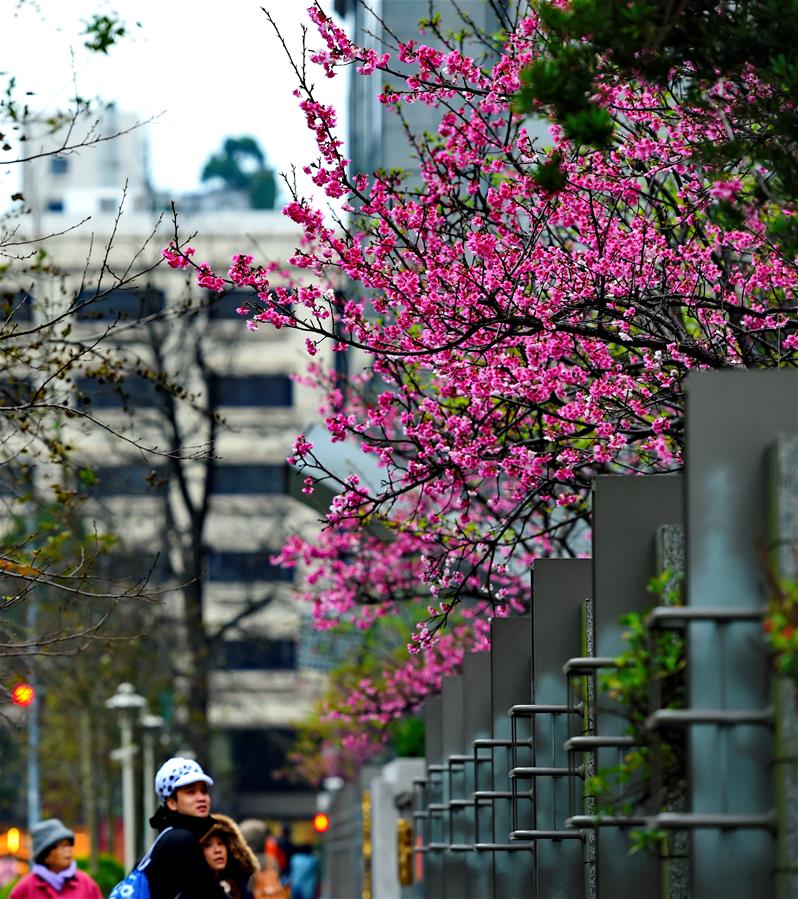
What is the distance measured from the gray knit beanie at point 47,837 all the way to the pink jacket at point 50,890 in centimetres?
15

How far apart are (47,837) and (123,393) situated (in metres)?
2.89

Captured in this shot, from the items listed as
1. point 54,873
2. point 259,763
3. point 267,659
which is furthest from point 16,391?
point 259,763

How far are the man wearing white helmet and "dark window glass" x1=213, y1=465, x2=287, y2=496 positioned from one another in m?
73.8

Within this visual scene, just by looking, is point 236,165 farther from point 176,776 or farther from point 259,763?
point 176,776

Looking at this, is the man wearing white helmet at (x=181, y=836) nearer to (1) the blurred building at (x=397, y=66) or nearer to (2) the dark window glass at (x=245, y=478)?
(1) the blurred building at (x=397, y=66)

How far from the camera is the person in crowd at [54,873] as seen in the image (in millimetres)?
12750

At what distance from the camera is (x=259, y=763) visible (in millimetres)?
90188

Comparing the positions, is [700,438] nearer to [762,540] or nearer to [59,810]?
[762,540]

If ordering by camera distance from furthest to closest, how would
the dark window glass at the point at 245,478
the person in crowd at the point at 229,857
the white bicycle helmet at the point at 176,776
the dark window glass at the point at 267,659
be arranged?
the dark window glass at the point at 245,478, the dark window glass at the point at 267,659, the person in crowd at the point at 229,857, the white bicycle helmet at the point at 176,776

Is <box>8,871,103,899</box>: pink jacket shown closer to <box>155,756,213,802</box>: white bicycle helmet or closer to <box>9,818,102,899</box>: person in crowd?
<box>9,818,102,899</box>: person in crowd

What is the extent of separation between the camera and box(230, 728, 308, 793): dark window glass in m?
85.8

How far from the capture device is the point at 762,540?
6.09 meters

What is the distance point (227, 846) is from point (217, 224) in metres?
85.2

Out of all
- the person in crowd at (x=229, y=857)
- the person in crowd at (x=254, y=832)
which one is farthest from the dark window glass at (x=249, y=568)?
the person in crowd at (x=229, y=857)
